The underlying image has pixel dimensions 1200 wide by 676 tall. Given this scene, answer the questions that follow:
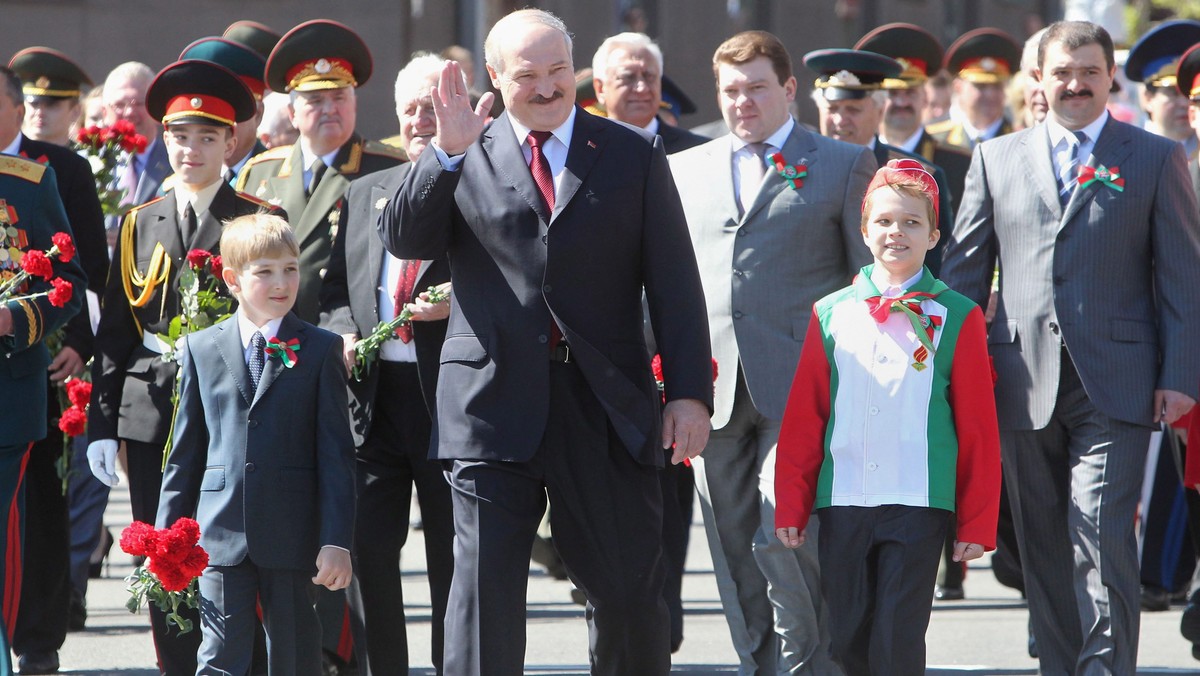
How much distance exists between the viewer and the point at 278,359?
5.84 m

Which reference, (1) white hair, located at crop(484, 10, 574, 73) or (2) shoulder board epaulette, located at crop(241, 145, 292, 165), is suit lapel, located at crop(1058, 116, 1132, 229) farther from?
(2) shoulder board epaulette, located at crop(241, 145, 292, 165)

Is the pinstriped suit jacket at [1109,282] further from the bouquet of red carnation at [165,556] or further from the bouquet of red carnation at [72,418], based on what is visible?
the bouquet of red carnation at [72,418]

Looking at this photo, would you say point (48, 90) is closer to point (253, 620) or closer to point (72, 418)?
point (72, 418)

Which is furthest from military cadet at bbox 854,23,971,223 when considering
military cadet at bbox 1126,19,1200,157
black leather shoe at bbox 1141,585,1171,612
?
black leather shoe at bbox 1141,585,1171,612

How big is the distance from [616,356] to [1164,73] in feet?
15.6

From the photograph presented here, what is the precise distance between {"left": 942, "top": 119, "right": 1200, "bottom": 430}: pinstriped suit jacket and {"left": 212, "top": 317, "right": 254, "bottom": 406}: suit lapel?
2612mm

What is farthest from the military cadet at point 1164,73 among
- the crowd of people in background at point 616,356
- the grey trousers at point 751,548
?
the grey trousers at point 751,548

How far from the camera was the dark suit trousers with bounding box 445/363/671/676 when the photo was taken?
205 inches

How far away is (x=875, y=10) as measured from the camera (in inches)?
1355

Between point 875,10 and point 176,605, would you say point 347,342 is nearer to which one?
point 176,605

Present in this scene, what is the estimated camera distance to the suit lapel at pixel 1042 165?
6.54 metres

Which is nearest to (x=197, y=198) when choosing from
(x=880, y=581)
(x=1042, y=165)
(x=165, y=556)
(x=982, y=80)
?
(x=165, y=556)

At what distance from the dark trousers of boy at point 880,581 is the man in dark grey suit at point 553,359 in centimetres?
57

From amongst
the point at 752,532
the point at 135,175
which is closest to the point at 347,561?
the point at 752,532
